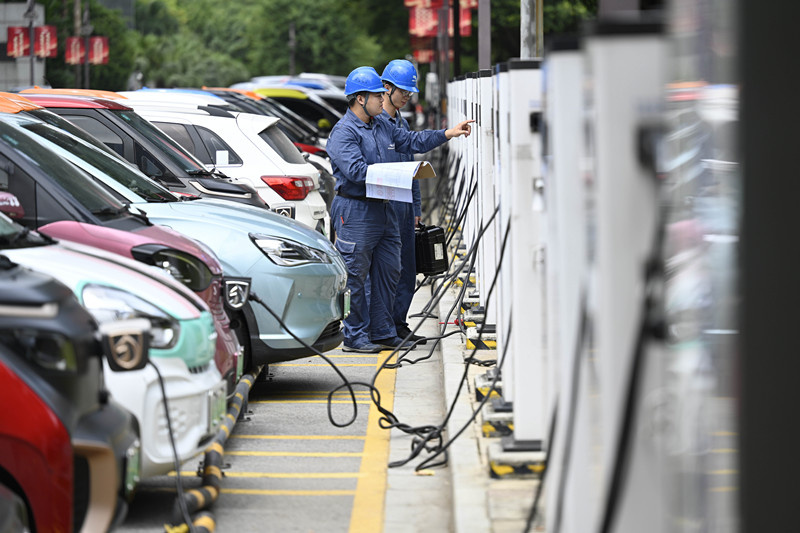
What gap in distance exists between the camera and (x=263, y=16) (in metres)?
102

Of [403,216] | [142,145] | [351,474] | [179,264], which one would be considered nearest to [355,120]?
[403,216]

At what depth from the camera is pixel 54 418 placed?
433cm

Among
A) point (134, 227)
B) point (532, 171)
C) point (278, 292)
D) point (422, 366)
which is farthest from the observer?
point (422, 366)

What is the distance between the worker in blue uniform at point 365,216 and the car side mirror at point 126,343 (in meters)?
5.05

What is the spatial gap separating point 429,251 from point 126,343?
6269 mm

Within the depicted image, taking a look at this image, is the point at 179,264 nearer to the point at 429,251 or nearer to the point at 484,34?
the point at 429,251

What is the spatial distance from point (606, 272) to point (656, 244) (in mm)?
145

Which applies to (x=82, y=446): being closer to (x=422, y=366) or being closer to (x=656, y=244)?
(x=656, y=244)

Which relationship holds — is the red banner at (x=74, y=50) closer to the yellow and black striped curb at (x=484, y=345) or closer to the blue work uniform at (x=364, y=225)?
A: the blue work uniform at (x=364, y=225)

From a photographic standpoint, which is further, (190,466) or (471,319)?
(471,319)

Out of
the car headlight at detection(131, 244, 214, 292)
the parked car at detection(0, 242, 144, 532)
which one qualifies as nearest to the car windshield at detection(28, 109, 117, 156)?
the car headlight at detection(131, 244, 214, 292)

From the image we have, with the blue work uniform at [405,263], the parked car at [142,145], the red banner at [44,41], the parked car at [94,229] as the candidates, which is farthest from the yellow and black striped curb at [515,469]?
the red banner at [44,41]

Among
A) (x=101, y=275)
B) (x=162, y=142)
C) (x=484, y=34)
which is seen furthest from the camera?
(x=484, y=34)

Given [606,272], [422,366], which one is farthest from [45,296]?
[422,366]
